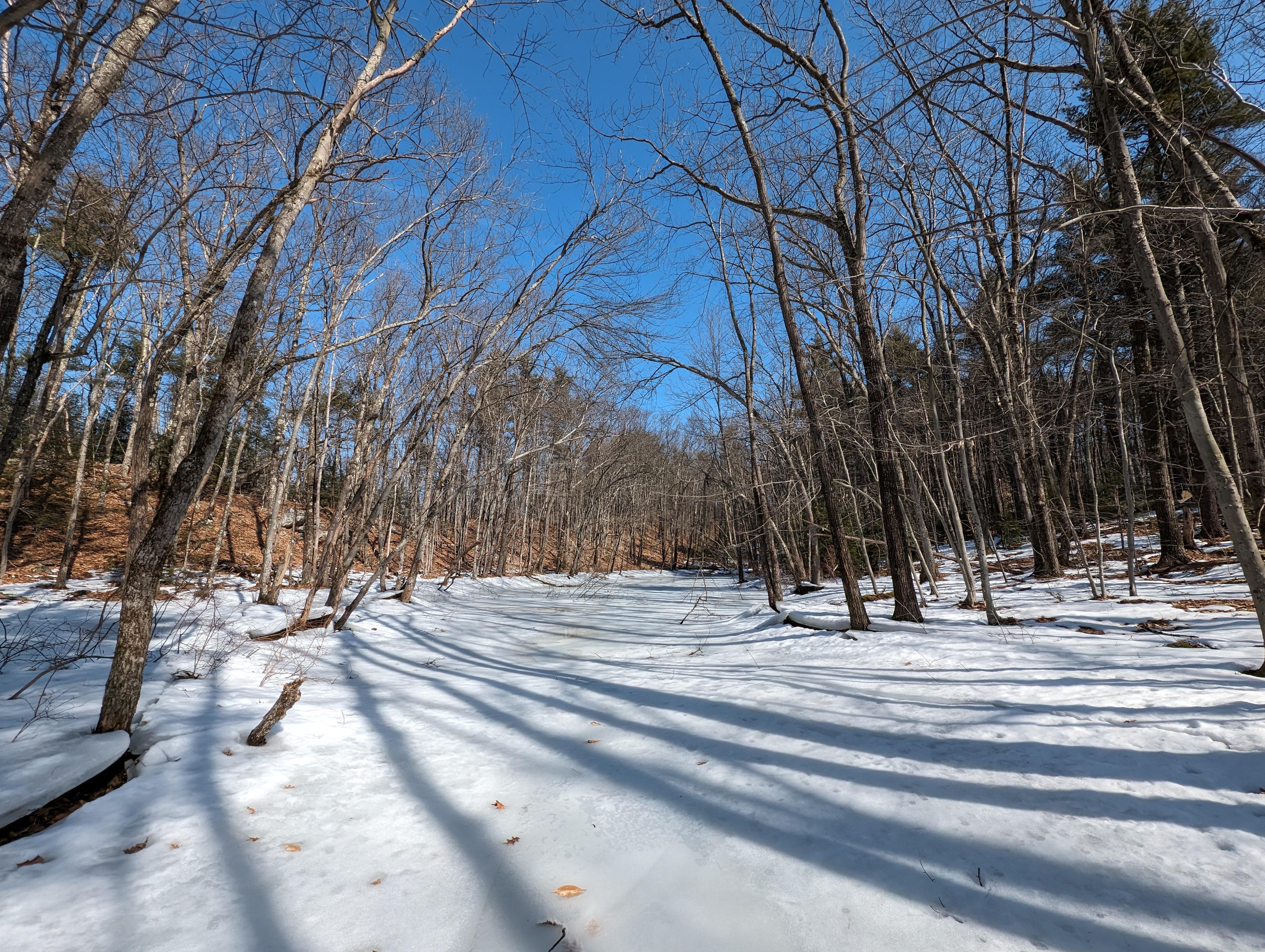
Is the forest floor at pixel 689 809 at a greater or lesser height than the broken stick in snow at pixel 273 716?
lesser

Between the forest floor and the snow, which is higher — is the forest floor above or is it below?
below

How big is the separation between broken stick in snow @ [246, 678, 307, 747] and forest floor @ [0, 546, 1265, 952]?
0.08 metres

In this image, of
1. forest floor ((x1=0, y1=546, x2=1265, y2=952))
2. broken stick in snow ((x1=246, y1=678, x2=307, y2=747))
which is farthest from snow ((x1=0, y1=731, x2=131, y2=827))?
broken stick in snow ((x1=246, y1=678, x2=307, y2=747))

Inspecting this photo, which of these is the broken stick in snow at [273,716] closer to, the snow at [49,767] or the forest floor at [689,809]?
the forest floor at [689,809]

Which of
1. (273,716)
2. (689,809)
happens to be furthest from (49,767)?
(689,809)

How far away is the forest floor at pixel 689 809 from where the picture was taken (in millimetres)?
1929

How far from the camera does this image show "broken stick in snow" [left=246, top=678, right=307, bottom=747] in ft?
11.8

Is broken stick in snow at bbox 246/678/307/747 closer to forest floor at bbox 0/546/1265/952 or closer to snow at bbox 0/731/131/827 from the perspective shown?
forest floor at bbox 0/546/1265/952

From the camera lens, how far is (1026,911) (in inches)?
74.0

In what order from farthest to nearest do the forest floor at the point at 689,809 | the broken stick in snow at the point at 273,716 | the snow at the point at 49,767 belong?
the broken stick in snow at the point at 273,716, the snow at the point at 49,767, the forest floor at the point at 689,809

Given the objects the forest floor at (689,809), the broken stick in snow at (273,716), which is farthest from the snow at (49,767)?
the broken stick in snow at (273,716)

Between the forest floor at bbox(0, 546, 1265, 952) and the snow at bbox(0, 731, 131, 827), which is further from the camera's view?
the snow at bbox(0, 731, 131, 827)

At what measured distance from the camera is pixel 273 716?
3.69 metres

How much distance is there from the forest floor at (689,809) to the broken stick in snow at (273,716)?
81mm
